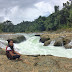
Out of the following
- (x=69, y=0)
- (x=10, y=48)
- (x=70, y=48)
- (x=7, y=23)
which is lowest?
(x=70, y=48)

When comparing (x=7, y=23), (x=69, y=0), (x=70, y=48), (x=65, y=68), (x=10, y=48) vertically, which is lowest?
(x=70, y=48)

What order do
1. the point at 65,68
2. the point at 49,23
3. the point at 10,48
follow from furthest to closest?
the point at 49,23, the point at 10,48, the point at 65,68

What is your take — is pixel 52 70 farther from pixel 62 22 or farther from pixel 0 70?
pixel 62 22

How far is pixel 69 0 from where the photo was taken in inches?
2424

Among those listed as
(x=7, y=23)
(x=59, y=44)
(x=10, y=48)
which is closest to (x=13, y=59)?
(x=10, y=48)

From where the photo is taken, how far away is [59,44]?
19453 mm

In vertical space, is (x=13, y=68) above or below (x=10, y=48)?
below

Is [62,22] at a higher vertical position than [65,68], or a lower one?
higher

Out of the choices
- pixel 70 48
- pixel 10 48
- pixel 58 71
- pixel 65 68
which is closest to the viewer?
pixel 58 71

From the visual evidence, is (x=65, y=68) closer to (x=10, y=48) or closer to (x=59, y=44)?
(x=10, y=48)

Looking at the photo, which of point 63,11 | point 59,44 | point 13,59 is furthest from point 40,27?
point 13,59

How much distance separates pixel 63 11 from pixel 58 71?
56.9 metres

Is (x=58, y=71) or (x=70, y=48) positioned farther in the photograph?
(x=70, y=48)

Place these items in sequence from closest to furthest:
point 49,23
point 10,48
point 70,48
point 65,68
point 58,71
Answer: point 58,71 → point 65,68 → point 10,48 → point 70,48 → point 49,23
